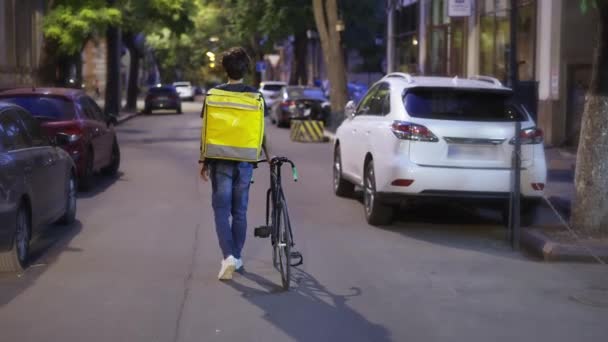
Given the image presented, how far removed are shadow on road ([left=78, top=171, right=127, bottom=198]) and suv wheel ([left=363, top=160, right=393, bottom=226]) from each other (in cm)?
460

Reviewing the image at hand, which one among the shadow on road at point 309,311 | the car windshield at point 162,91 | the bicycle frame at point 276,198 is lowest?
the shadow on road at point 309,311

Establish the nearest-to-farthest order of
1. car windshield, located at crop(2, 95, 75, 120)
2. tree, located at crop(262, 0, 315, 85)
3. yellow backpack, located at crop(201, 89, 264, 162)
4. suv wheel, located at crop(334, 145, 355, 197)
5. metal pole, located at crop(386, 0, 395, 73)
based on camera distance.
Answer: yellow backpack, located at crop(201, 89, 264, 162) < suv wheel, located at crop(334, 145, 355, 197) < car windshield, located at crop(2, 95, 75, 120) < metal pole, located at crop(386, 0, 395, 73) < tree, located at crop(262, 0, 315, 85)

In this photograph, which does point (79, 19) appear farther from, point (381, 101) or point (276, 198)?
point (276, 198)

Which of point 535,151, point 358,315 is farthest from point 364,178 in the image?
point 358,315

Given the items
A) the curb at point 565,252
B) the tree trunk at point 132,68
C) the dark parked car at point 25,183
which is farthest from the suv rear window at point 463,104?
the tree trunk at point 132,68

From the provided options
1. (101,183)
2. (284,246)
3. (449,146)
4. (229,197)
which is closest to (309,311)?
(284,246)

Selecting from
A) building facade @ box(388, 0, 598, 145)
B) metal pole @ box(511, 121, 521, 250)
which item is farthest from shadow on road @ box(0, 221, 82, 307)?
building facade @ box(388, 0, 598, 145)

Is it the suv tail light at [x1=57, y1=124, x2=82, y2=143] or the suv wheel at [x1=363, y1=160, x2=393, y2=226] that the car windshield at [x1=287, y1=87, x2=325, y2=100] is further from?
the suv wheel at [x1=363, y1=160, x2=393, y2=226]

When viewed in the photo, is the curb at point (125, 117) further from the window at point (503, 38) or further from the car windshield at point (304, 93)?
the window at point (503, 38)

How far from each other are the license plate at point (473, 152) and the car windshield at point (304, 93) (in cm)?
2197

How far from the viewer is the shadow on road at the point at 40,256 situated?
8.01 meters

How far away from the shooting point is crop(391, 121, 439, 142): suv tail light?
10516mm

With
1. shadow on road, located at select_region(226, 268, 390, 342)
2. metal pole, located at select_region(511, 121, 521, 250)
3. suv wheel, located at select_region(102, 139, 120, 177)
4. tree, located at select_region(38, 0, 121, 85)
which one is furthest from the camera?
tree, located at select_region(38, 0, 121, 85)

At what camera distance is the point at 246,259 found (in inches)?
365
